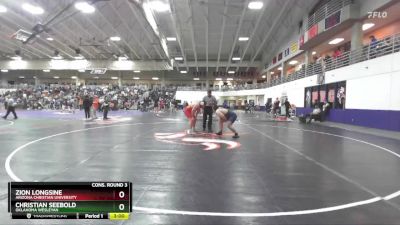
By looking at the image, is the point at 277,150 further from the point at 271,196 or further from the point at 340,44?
the point at 340,44

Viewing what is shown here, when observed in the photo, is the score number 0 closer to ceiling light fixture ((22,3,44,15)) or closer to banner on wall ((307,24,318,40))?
banner on wall ((307,24,318,40))

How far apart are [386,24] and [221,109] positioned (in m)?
18.3

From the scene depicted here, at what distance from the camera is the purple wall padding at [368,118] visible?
1803cm

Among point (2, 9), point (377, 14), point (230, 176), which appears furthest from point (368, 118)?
point (2, 9)

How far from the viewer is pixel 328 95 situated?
27.3 metres

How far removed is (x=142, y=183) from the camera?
5988 mm

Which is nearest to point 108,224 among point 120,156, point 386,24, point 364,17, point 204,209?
point 204,209

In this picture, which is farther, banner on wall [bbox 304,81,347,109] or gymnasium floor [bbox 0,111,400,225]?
banner on wall [bbox 304,81,347,109]

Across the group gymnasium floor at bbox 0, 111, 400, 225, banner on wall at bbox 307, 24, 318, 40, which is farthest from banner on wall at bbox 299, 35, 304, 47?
gymnasium floor at bbox 0, 111, 400, 225

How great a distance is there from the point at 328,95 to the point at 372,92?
7.16 meters

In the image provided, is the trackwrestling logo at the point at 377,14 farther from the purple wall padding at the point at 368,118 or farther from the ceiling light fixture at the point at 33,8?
the ceiling light fixture at the point at 33,8

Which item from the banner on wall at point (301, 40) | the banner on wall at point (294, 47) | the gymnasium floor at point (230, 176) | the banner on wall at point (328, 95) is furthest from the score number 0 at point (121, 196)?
the banner on wall at point (294, 47)

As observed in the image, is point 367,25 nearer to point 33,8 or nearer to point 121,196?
point 33,8

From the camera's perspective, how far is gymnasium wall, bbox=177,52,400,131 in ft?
58.7
